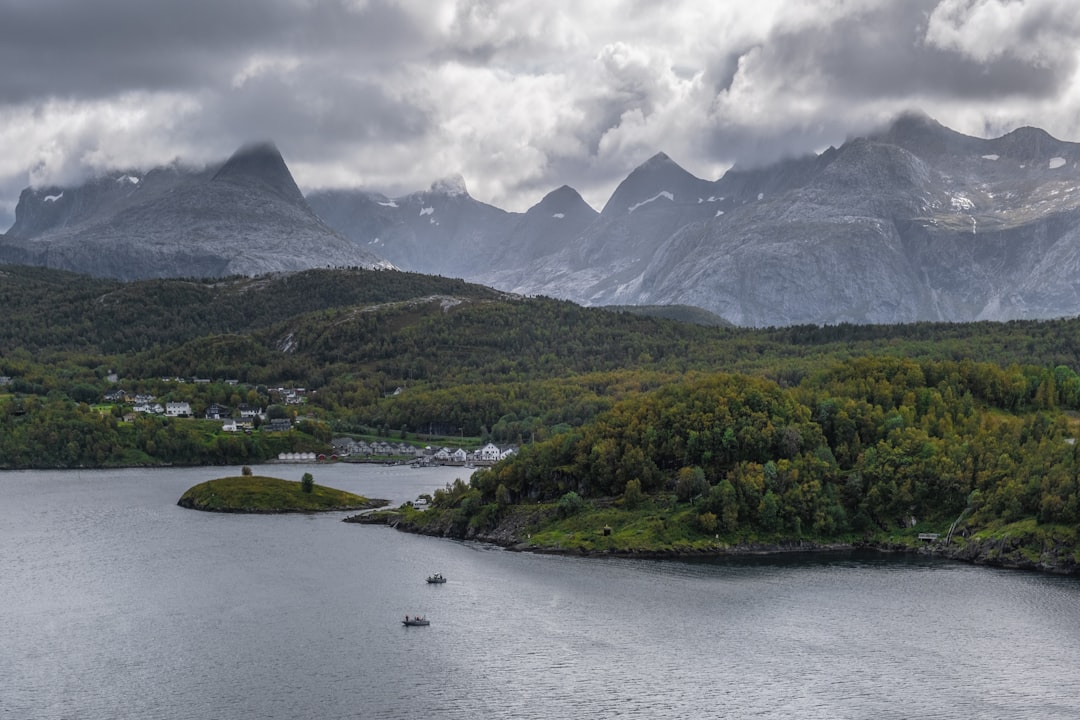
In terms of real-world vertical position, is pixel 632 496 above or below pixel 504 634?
above

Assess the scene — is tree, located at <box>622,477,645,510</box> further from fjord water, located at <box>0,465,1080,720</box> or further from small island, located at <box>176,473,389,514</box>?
small island, located at <box>176,473,389,514</box>

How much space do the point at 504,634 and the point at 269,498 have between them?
3060 inches

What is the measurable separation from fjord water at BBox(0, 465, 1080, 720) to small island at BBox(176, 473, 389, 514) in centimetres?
2521

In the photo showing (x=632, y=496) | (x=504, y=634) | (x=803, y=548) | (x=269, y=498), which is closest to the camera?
(x=504, y=634)

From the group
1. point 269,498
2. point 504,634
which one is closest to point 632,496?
point 504,634

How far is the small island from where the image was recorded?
Result: 154875 mm

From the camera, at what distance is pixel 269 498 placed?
15750 centimetres

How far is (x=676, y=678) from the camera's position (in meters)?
77.9

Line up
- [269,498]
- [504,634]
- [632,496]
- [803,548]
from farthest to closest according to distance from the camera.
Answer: [269,498] → [632,496] → [803,548] → [504,634]

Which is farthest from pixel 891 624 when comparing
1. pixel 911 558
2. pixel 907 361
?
pixel 907 361

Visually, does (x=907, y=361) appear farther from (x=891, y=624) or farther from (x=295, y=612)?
(x=295, y=612)

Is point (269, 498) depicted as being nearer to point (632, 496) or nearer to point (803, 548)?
point (632, 496)

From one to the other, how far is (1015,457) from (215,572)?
91182 mm

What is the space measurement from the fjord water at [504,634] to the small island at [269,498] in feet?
82.7
